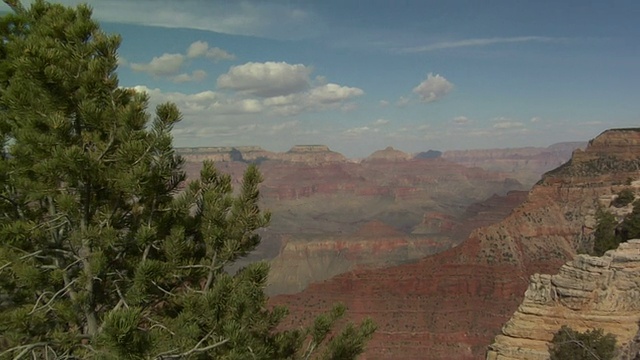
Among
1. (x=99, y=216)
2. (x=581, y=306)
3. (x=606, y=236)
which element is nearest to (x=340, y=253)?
(x=606, y=236)

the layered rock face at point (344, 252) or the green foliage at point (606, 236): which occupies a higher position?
the green foliage at point (606, 236)

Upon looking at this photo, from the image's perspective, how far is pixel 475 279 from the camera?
44.3 m

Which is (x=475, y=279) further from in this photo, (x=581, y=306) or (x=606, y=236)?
(x=581, y=306)

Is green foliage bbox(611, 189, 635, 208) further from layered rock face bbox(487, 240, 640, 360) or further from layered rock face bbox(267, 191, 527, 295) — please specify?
layered rock face bbox(267, 191, 527, 295)

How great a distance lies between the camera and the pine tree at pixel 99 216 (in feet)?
16.0

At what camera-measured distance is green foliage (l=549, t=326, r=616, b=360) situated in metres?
20.3

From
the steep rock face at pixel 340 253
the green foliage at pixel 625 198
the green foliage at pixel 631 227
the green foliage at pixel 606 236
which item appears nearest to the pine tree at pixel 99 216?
the green foliage at pixel 631 227

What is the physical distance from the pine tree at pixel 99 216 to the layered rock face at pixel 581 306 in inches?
832

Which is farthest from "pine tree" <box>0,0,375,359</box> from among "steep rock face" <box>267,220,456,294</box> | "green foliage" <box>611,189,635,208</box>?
"steep rock face" <box>267,220,456,294</box>

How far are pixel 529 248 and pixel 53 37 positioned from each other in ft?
173

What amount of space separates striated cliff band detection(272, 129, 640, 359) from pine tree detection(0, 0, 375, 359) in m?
29.6

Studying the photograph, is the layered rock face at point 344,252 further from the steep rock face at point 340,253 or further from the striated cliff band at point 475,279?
the striated cliff band at point 475,279

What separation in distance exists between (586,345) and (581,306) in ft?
10.7

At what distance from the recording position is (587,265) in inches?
946
